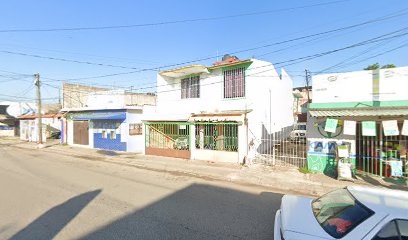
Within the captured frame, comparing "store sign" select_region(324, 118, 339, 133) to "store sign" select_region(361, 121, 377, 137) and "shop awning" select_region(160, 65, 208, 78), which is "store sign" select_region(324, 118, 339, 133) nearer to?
"store sign" select_region(361, 121, 377, 137)

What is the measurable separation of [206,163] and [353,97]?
7749 mm

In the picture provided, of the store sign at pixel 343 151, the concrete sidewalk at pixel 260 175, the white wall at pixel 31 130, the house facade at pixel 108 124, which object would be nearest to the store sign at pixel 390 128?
the store sign at pixel 343 151

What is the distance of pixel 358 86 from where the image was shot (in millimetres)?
9680

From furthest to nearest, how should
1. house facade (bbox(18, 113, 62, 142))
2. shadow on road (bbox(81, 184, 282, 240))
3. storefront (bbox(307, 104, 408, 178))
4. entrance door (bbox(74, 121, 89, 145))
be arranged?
1. house facade (bbox(18, 113, 62, 142))
2. entrance door (bbox(74, 121, 89, 145))
3. storefront (bbox(307, 104, 408, 178))
4. shadow on road (bbox(81, 184, 282, 240))

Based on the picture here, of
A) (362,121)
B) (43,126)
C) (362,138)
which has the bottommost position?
(362,138)

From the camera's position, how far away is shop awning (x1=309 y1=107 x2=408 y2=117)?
8.41m

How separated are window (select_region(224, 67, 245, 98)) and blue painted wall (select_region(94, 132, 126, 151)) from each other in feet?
31.7

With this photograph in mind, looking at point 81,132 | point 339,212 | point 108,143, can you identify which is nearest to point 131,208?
point 339,212

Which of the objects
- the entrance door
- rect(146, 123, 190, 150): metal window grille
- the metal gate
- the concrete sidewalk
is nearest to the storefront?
the concrete sidewalk

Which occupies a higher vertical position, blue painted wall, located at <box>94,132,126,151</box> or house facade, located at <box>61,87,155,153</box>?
house facade, located at <box>61,87,155,153</box>

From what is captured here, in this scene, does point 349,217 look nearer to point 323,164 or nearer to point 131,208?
point 131,208

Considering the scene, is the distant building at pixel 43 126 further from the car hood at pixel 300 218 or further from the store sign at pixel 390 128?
the store sign at pixel 390 128

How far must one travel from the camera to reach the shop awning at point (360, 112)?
8406 millimetres

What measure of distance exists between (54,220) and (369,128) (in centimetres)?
1047
